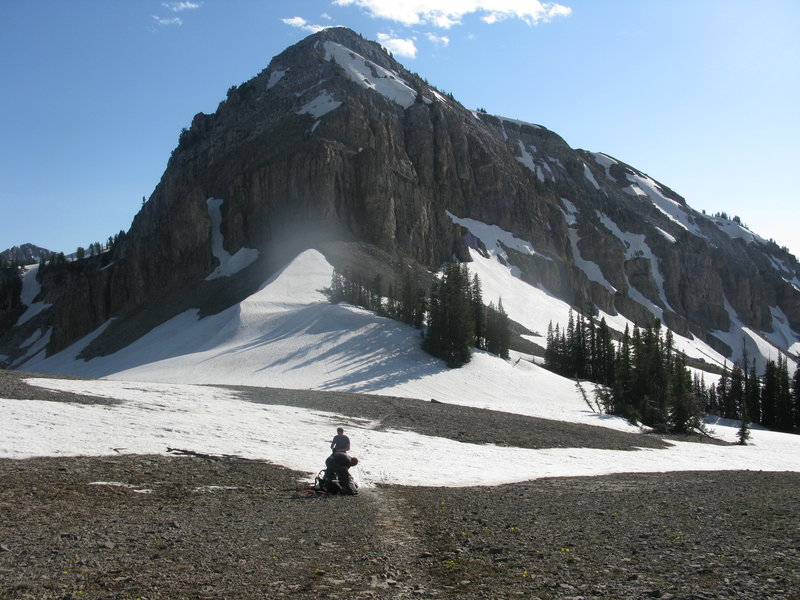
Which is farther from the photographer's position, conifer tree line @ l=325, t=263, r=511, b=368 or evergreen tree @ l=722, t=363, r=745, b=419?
evergreen tree @ l=722, t=363, r=745, b=419

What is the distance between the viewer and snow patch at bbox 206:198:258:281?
100688mm

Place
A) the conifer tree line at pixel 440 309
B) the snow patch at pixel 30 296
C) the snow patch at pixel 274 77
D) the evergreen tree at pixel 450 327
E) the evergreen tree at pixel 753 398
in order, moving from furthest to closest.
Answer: the snow patch at pixel 30 296 < the snow patch at pixel 274 77 < the evergreen tree at pixel 753 398 < the conifer tree line at pixel 440 309 < the evergreen tree at pixel 450 327

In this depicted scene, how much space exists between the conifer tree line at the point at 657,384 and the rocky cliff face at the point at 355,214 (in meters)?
30.5

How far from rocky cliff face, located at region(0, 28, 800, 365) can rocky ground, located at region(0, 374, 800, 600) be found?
2873 inches

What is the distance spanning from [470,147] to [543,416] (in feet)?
393

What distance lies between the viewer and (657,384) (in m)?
58.2

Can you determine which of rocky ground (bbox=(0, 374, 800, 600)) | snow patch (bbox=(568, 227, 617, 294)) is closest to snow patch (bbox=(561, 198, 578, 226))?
snow patch (bbox=(568, 227, 617, 294))

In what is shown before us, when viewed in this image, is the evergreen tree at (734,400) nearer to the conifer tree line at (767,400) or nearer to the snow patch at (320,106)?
the conifer tree line at (767,400)

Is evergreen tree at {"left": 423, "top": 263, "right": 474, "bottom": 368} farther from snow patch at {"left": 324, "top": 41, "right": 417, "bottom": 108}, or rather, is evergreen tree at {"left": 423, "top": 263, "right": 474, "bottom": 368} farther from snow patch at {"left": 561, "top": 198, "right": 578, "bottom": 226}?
snow patch at {"left": 561, "top": 198, "right": 578, "bottom": 226}

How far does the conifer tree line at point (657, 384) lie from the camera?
48.1m

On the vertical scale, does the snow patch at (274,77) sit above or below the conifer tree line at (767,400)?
above

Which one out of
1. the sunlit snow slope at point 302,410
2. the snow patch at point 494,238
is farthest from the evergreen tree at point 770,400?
the snow patch at point 494,238

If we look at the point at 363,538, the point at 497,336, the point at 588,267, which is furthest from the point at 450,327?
the point at 588,267

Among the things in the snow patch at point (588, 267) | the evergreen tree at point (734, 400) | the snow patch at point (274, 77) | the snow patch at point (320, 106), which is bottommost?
the evergreen tree at point (734, 400)
